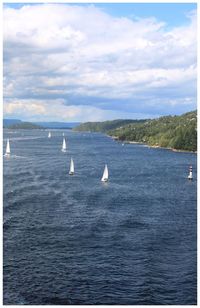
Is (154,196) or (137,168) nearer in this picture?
(154,196)

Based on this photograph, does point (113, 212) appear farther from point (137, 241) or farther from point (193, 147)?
point (193, 147)

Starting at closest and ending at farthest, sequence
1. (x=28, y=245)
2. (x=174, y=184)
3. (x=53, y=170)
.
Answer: (x=28, y=245)
(x=174, y=184)
(x=53, y=170)

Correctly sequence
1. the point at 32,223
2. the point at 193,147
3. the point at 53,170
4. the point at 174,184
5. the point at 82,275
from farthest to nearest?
the point at 193,147 → the point at 53,170 → the point at 174,184 → the point at 32,223 → the point at 82,275

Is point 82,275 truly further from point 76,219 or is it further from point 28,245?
point 76,219

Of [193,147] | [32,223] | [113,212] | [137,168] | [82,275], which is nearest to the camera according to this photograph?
[82,275]

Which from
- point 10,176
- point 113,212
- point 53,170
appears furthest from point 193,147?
point 113,212

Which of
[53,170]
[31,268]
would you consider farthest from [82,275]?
[53,170]
